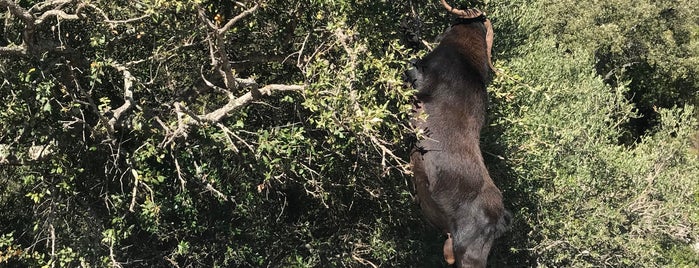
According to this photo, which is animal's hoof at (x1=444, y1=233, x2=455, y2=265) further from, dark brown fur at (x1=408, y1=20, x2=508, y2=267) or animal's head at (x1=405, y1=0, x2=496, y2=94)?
animal's head at (x1=405, y1=0, x2=496, y2=94)

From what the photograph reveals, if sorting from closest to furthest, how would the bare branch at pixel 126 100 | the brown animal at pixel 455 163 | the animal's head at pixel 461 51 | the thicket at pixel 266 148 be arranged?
the thicket at pixel 266 148 → the bare branch at pixel 126 100 → the brown animal at pixel 455 163 → the animal's head at pixel 461 51

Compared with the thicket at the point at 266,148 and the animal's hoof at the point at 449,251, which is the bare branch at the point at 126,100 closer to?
the thicket at the point at 266,148

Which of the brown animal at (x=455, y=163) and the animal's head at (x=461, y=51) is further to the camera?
the animal's head at (x=461, y=51)

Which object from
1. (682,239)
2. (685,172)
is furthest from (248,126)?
(685,172)

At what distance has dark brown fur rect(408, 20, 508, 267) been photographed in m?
5.07

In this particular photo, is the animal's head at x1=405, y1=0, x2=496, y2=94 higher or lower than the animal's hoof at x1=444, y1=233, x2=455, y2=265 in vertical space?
higher

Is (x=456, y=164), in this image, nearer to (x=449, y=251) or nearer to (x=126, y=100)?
(x=449, y=251)

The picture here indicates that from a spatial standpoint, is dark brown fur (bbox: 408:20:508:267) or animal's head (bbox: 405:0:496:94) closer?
dark brown fur (bbox: 408:20:508:267)

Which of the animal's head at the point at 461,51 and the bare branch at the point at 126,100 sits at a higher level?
the animal's head at the point at 461,51

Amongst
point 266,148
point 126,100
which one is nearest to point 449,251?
point 266,148

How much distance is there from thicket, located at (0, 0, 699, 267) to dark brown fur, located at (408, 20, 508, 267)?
9.1 inches


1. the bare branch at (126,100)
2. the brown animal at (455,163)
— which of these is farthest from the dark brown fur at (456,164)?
the bare branch at (126,100)

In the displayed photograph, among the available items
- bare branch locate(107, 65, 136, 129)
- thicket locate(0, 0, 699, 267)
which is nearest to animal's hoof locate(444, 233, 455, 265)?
thicket locate(0, 0, 699, 267)

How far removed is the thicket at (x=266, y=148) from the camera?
15.5ft
